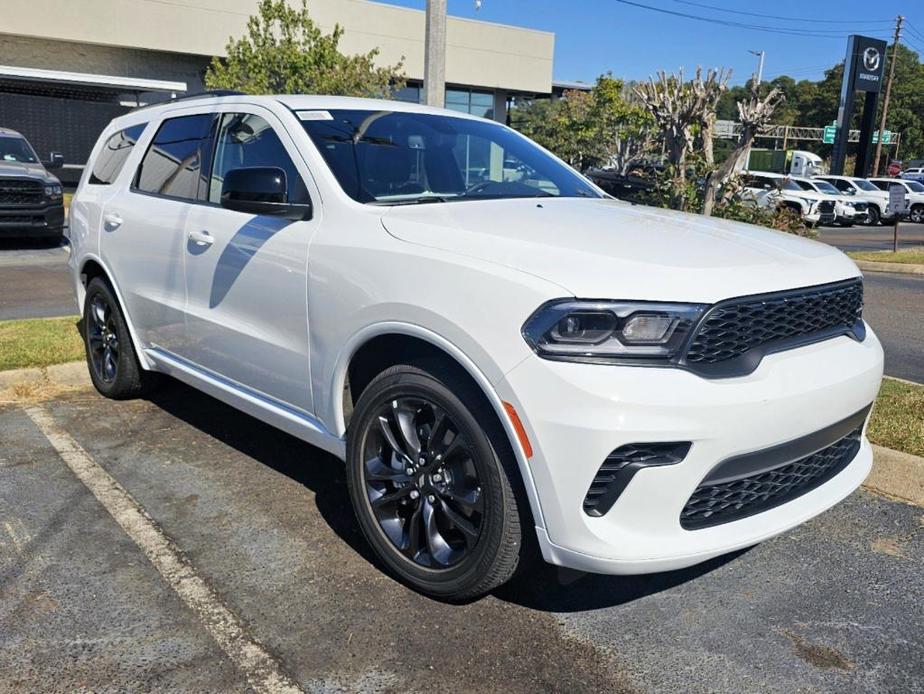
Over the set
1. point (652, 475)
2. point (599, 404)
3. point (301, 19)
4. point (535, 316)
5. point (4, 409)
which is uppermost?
point (301, 19)

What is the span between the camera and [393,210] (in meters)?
3.48

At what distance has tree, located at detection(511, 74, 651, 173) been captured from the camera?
26672 mm

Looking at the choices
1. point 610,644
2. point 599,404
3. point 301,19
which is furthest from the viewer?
point 301,19

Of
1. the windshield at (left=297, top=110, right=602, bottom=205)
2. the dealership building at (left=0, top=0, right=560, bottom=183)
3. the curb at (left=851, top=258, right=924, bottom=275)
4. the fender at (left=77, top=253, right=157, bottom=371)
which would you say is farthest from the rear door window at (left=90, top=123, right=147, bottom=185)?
the dealership building at (left=0, top=0, right=560, bottom=183)

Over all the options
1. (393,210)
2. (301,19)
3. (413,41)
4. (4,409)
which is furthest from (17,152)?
(413,41)

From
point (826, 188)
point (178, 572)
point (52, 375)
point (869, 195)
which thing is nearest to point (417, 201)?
point (178, 572)

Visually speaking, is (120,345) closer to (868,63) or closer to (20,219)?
(20,219)

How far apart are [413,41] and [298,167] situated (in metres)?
32.1

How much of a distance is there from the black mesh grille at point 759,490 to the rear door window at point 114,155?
4107mm

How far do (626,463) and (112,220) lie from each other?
3.74m

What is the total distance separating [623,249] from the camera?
2906mm

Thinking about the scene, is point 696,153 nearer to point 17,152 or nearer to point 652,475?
point 652,475

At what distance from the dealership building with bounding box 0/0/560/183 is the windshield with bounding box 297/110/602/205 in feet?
80.8

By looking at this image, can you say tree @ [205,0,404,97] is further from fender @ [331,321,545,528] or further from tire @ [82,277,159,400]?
fender @ [331,321,545,528]
